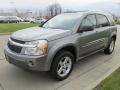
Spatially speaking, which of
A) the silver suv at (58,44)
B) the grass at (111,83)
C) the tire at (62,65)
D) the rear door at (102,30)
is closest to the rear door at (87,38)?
the silver suv at (58,44)

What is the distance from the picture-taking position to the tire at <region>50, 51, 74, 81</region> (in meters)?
4.09

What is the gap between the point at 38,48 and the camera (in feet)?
12.5

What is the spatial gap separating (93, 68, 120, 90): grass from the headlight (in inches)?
57.6

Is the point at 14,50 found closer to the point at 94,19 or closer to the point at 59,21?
the point at 59,21

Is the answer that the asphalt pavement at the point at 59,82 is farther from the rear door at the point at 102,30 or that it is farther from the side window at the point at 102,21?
the side window at the point at 102,21

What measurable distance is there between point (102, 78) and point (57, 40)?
1.58 metres

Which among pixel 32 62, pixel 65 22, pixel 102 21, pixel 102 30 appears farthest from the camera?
pixel 102 21

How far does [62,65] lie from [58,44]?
2.09 feet

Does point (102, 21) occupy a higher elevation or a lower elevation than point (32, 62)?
higher

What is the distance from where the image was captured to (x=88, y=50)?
517 centimetres

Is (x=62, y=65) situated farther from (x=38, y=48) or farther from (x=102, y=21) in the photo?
(x=102, y=21)

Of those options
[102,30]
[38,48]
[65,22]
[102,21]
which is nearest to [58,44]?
[38,48]

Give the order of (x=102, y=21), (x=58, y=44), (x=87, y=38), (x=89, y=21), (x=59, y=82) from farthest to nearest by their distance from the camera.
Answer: (x=102, y=21) → (x=89, y=21) → (x=87, y=38) → (x=59, y=82) → (x=58, y=44)

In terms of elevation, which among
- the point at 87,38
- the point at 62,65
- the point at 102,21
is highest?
the point at 102,21
